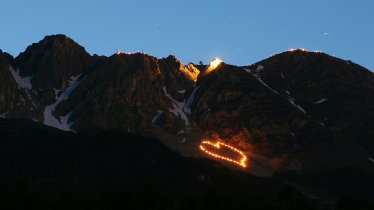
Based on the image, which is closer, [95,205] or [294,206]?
[95,205]

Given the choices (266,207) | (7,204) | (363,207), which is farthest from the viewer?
(363,207)

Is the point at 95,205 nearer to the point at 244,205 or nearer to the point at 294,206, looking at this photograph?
the point at 244,205

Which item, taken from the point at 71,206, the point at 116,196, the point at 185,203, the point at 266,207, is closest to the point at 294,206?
the point at 266,207

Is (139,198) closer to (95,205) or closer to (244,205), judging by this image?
(95,205)

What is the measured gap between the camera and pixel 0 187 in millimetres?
188625

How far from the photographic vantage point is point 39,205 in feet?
561

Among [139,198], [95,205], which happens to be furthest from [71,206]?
[139,198]

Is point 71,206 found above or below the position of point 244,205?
below

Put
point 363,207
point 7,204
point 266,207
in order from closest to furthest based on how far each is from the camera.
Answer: point 7,204, point 266,207, point 363,207

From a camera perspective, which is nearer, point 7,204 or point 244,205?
point 7,204

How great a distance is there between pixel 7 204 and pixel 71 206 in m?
16.0

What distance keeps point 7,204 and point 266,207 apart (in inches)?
2543

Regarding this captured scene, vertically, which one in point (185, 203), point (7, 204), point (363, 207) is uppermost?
point (363, 207)

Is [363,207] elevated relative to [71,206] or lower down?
elevated
